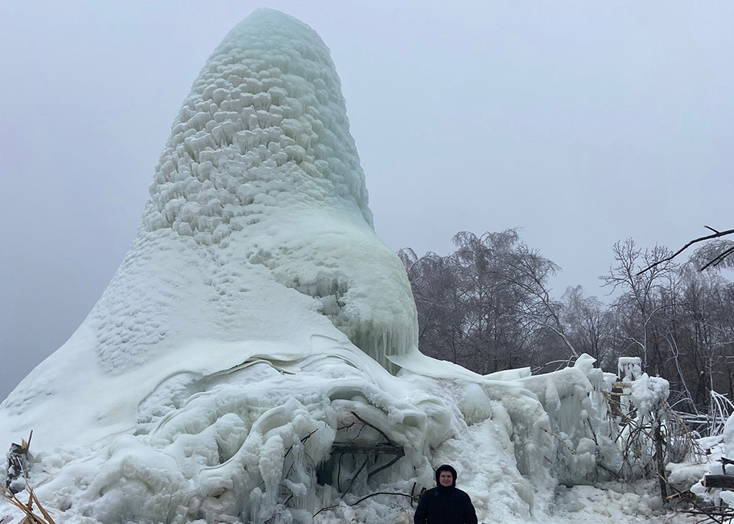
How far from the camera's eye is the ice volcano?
4.14 metres

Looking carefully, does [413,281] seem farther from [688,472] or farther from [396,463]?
[396,463]

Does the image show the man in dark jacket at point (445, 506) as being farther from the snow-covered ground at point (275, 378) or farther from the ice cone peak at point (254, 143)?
the ice cone peak at point (254, 143)

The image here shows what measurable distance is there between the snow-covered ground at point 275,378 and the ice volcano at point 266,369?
0.02m

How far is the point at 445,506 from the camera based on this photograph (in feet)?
10.9

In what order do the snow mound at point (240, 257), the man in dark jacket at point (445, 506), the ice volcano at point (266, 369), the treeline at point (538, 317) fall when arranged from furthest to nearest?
the treeline at point (538, 317) < the snow mound at point (240, 257) < the ice volcano at point (266, 369) < the man in dark jacket at point (445, 506)

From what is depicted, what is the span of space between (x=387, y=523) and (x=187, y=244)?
12.6ft

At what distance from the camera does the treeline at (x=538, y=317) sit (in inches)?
764

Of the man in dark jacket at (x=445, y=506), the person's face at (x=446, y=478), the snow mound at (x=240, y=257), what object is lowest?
the man in dark jacket at (x=445, y=506)

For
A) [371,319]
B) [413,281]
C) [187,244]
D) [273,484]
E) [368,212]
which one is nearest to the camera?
[273,484]

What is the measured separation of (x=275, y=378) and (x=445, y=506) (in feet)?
6.76

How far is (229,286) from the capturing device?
6.37 meters

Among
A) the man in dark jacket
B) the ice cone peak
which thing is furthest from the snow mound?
the man in dark jacket

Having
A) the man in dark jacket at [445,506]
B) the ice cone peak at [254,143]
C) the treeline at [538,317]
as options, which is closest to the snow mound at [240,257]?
the ice cone peak at [254,143]

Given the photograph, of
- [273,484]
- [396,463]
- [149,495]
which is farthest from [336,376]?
[149,495]
